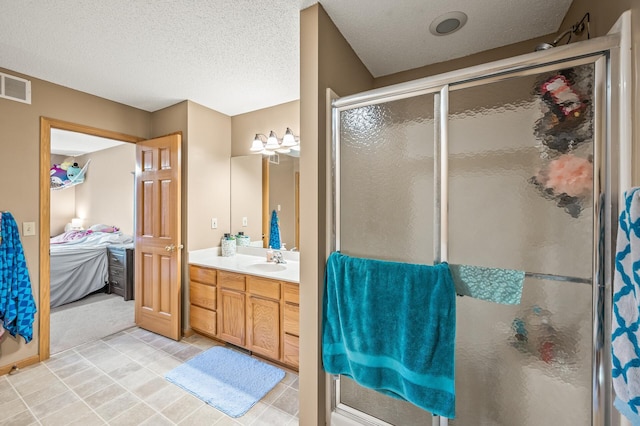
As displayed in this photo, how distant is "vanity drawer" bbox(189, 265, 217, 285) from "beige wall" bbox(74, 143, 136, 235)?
286 cm

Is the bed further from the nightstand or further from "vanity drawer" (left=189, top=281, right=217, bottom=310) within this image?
"vanity drawer" (left=189, top=281, right=217, bottom=310)

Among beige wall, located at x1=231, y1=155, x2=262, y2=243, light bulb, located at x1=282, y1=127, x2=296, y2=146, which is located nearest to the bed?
beige wall, located at x1=231, y1=155, x2=262, y2=243

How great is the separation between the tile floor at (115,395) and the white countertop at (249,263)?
832mm

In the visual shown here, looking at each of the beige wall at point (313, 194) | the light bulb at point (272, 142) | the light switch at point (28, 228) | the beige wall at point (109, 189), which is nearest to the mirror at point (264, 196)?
the light bulb at point (272, 142)

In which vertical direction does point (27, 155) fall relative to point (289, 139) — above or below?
below

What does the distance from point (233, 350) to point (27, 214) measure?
2.17m

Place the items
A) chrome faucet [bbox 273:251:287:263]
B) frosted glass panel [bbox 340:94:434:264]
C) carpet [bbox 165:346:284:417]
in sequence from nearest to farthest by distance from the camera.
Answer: frosted glass panel [bbox 340:94:434:264] → carpet [bbox 165:346:284:417] → chrome faucet [bbox 273:251:287:263]

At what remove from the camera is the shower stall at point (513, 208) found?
95 cm

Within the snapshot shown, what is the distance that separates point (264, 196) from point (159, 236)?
122 cm

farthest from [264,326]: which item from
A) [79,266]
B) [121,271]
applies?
[79,266]

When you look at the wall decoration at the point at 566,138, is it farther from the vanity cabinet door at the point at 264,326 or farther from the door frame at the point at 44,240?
the door frame at the point at 44,240

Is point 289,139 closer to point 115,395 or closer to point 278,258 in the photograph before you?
point 278,258

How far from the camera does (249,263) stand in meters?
2.65

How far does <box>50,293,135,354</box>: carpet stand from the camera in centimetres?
265
